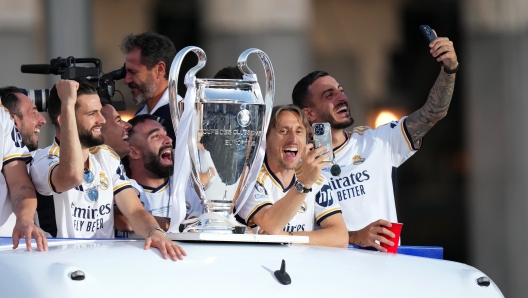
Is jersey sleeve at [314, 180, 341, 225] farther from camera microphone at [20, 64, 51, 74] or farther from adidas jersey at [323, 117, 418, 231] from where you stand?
camera microphone at [20, 64, 51, 74]

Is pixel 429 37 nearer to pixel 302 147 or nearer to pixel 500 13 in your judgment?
pixel 302 147

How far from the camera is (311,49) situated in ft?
21.6

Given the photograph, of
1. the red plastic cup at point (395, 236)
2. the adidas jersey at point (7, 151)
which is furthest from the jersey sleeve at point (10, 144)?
the red plastic cup at point (395, 236)

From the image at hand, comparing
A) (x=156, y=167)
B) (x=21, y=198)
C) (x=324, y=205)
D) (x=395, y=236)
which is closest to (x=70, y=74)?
(x=156, y=167)

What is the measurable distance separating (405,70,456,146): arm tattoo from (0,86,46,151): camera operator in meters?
1.65

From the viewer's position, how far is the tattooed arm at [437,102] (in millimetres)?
4277

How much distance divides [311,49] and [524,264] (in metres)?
1.97

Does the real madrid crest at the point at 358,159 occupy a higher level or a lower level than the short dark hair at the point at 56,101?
lower

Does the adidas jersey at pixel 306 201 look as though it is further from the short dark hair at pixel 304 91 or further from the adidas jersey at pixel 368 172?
the short dark hair at pixel 304 91

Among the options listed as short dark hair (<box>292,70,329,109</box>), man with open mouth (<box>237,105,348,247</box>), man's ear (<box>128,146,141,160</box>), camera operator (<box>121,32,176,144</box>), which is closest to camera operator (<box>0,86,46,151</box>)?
man's ear (<box>128,146,141,160</box>)

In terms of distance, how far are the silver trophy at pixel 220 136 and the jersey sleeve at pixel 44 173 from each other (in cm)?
75

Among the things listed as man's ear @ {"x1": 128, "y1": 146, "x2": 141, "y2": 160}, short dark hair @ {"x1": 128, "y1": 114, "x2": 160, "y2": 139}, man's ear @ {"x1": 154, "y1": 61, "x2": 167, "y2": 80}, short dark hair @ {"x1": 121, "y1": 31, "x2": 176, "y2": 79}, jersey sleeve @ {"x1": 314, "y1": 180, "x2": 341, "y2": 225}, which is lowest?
jersey sleeve @ {"x1": 314, "y1": 180, "x2": 341, "y2": 225}

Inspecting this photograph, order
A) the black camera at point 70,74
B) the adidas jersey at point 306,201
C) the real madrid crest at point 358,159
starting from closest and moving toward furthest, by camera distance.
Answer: the adidas jersey at point 306,201
the black camera at point 70,74
the real madrid crest at point 358,159

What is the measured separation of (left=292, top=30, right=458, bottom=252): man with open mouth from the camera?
4.27m
